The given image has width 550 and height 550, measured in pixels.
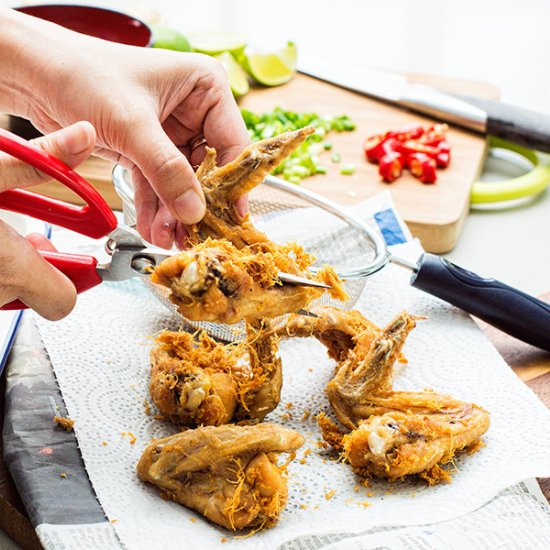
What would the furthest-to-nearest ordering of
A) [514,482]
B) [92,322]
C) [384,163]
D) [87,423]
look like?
1. [384,163]
2. [92,322]
3. [87,423]
4. [514,482]

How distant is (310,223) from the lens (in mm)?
2996

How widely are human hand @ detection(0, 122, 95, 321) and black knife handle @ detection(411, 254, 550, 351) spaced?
114 cm

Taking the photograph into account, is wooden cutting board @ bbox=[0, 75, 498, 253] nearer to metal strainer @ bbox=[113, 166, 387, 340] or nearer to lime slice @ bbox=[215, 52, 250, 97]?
lime slice @ bbox=[215, 52, 250, 97]

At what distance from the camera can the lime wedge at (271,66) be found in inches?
163

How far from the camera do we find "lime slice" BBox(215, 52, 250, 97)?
398 cm

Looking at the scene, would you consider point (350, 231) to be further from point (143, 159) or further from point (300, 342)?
point (143, 159)

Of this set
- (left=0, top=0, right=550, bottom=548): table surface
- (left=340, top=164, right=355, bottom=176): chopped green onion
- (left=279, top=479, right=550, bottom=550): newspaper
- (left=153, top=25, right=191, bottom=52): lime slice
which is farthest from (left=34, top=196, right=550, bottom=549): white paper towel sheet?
(left=0, top=0, right=550, bottom=548): table surface

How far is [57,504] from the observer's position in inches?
76.9

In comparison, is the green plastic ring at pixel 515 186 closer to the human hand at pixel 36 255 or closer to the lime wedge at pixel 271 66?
the lime wedge at pixel 271 66

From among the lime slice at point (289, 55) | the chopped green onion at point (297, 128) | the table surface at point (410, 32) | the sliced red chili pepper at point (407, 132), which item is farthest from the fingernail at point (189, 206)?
the table surface at point (410, 32)

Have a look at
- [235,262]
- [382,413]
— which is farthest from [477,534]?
[235,262]

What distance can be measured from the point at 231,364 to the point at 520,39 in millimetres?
4129

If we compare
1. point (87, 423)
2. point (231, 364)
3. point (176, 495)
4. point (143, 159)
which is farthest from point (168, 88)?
point (176, 495)

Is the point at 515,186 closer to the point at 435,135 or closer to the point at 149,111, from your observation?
the point at 435,135
